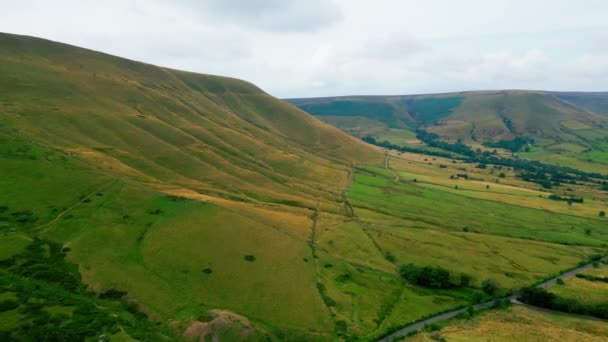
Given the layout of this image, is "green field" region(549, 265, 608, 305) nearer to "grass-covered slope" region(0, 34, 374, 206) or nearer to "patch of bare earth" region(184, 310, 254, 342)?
"patch of bare earth" region(184, 310, 254, 342)

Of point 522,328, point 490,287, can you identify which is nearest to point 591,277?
point 490,287

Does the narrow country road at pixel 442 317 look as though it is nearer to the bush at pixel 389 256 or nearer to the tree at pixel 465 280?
the tree at pixel 465 280

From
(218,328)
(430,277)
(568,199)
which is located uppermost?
(568,199)

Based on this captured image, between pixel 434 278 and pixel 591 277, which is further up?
pixel 591 277

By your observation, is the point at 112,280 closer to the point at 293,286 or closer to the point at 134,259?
the point at 134,259

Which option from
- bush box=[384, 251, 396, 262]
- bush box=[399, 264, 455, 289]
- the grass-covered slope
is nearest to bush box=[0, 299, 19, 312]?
the grass-covered slope

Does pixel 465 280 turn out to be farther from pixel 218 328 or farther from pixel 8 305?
pixel 8 305

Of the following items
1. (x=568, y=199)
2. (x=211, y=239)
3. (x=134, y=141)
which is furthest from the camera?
(x=568, y=199)
